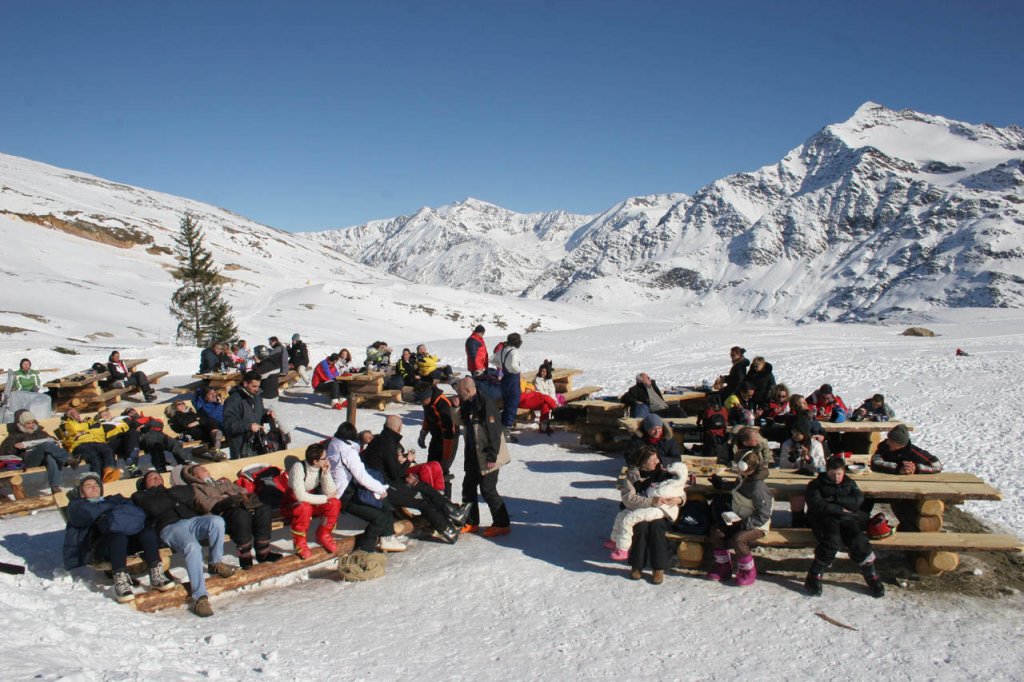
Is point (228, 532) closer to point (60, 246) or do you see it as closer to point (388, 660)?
point (388, 660)

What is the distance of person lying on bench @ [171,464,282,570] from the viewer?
663cm

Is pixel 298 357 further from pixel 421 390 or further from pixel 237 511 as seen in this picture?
pixel 237 511

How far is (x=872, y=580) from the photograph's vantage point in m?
6.61

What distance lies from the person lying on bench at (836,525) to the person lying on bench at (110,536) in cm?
602

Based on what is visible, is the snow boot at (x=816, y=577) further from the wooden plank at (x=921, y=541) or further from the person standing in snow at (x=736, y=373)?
the person standing in snow at (x=736, y=373)

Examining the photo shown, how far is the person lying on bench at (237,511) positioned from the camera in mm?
6629

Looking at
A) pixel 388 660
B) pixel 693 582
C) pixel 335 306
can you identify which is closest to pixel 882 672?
pixel 693 582

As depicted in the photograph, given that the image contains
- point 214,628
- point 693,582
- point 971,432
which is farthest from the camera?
point 971,432

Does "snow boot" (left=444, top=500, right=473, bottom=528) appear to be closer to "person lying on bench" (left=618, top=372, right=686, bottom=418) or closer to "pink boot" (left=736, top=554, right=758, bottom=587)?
"pink boot" (left=736, top=554, right=758, bottom=587)

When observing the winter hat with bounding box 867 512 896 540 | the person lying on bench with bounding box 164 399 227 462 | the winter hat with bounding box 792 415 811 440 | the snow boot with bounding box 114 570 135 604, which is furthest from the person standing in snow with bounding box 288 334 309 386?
the winter hat with bounding box 867 512 896 540

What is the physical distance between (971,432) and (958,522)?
5.73 m

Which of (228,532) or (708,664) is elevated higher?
(228,532)

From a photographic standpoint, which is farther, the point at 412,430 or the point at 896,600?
the point at 412,430

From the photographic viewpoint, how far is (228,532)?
6727 mm
